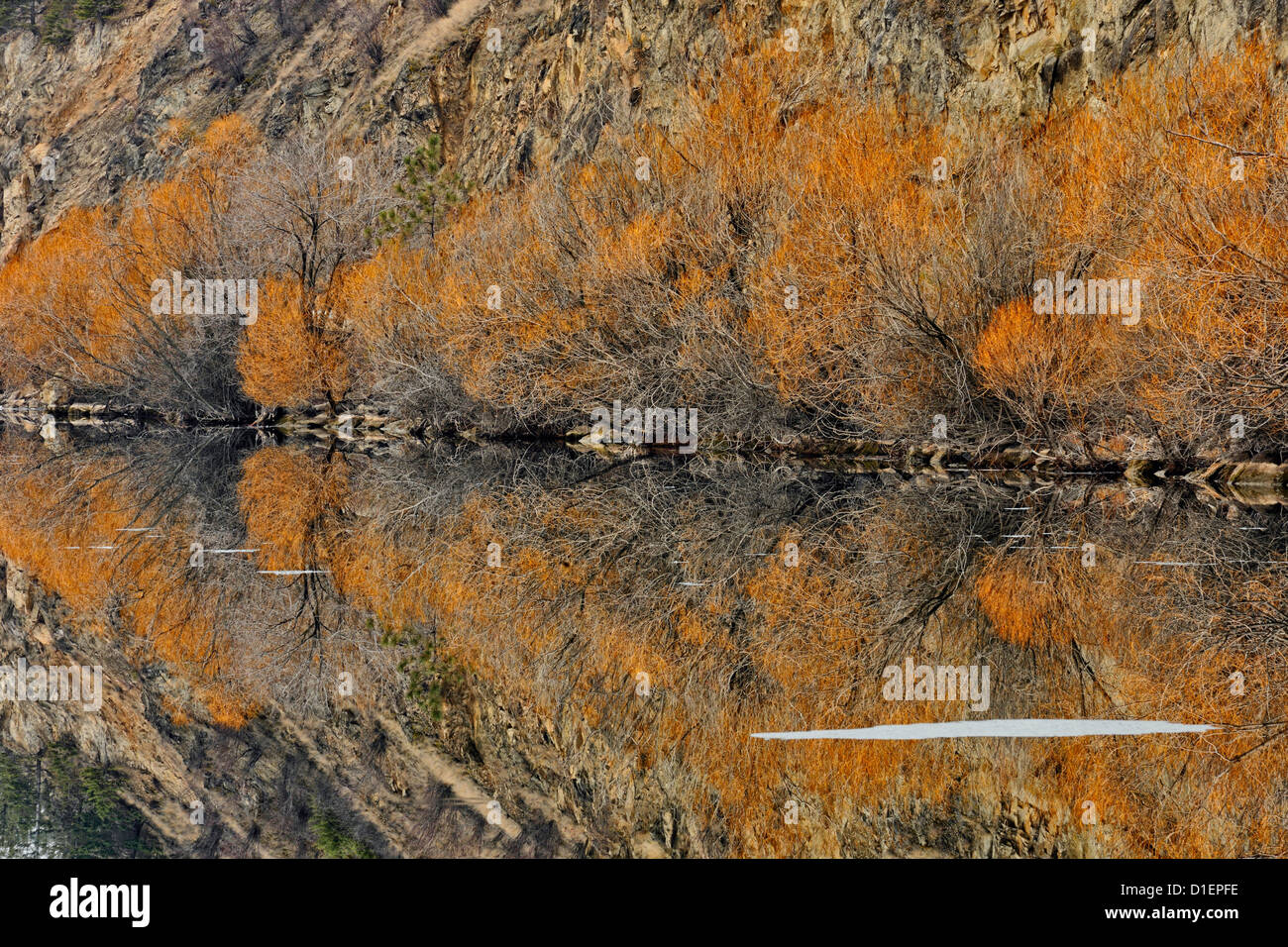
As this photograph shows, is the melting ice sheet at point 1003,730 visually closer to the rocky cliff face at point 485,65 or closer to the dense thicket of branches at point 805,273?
the dense thicket of branches at point 805,273

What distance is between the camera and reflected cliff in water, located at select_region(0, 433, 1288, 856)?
6.95 meters

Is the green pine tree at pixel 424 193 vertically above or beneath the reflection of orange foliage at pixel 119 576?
above

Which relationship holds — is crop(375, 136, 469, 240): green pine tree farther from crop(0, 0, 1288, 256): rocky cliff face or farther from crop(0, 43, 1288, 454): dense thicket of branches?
crop(0, 43, 1288, 454): dense thicket of branches

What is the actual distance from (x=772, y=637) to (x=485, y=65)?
35.6m

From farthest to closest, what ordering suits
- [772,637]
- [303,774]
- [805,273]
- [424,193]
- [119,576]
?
[424,193] < [805,273] < [119,576] < [772,637] < [303,774]

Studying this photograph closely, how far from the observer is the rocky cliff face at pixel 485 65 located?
2158cm

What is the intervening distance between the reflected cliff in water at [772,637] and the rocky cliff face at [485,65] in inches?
335

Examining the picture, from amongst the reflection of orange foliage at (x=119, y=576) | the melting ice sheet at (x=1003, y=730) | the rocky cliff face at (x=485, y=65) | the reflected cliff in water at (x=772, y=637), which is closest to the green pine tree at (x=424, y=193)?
the rocky cliff face at (x=485, y=65)

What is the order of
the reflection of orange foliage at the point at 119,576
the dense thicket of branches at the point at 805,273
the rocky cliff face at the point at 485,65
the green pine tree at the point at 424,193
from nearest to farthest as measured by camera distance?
the reflection of orange foliage at the point at 119,576 < the dense thicket of branches at the point at 805,273 < the rocky cliff face at the point at 485,65 < the green pine tree at the point at 424,193

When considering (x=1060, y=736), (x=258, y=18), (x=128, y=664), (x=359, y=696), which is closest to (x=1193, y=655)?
(x=1060, y=736)

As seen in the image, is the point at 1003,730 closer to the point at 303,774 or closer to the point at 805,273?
the point at 303,774

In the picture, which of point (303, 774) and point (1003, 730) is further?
point (303, 774)

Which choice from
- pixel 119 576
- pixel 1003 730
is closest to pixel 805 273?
pixel 119 576

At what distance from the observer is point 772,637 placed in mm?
9797
